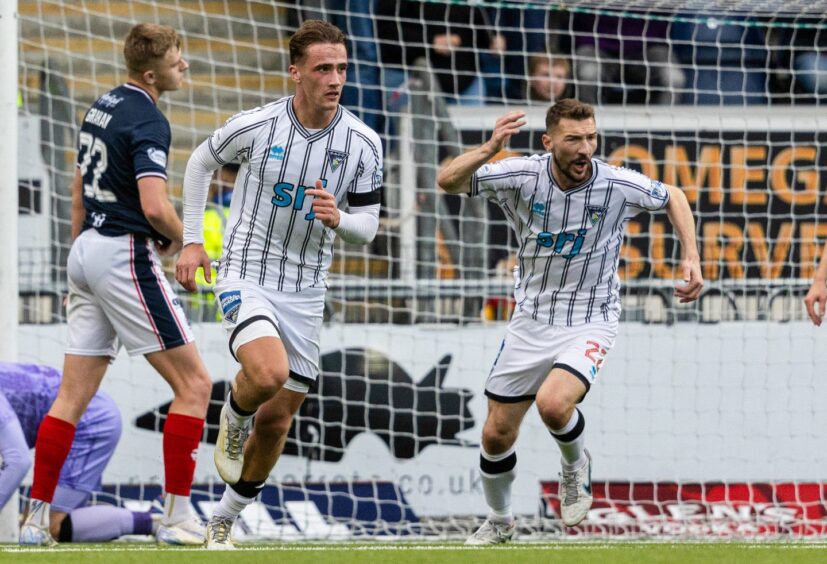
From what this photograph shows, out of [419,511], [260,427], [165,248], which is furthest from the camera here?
[419,511]

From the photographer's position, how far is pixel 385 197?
8711 mm

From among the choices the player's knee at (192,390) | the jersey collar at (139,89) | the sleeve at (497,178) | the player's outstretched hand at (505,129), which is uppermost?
the jersey collar at (139,89)

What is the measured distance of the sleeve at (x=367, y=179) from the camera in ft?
17.0

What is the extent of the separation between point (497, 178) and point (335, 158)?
77 centimetres

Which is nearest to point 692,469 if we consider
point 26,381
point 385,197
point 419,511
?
point 419,511

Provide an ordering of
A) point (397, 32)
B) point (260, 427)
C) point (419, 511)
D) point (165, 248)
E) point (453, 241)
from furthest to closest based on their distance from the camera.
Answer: point (397, 32)
point (453, 241)
point (419, 511)
point (165, 248)
point (260, 427)

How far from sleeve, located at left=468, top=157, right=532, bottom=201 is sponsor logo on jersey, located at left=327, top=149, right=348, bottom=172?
0.62m

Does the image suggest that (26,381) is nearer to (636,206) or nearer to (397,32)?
(636,206)

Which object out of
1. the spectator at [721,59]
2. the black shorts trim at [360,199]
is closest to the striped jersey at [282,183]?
the black shorts trim at [360,199]

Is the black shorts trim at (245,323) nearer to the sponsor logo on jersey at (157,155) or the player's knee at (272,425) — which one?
the player's knee at (272,425)

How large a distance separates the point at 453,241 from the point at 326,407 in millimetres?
1418

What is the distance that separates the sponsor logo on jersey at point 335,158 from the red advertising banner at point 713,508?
2912 millimetres

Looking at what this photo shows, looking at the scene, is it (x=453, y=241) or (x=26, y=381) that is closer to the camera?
(x=26, y=381)

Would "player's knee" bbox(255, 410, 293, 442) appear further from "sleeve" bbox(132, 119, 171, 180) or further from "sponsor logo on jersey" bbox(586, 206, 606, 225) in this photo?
"sponsor logo on jersey" bbox(586, 206, 606, 225)
